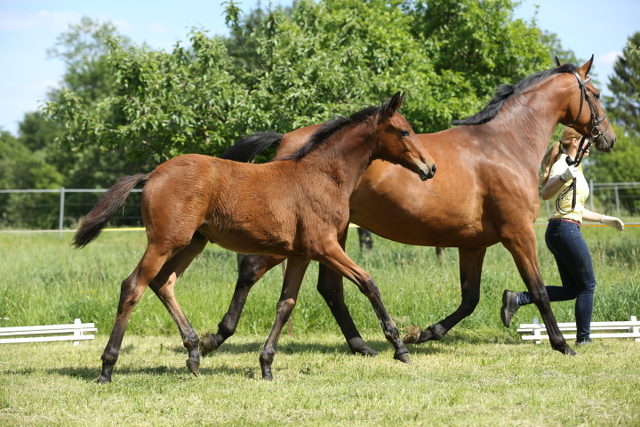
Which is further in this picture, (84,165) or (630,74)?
(630,74)

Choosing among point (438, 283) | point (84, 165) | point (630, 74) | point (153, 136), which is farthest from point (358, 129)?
point (630, 74)

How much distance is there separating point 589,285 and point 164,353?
14.7 feet

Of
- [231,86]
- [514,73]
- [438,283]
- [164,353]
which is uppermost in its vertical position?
[514,73]

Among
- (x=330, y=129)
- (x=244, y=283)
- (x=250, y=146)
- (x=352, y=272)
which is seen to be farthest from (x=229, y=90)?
(x=352, y=272)

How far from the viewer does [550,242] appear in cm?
666

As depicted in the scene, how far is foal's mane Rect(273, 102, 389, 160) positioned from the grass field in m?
1.91

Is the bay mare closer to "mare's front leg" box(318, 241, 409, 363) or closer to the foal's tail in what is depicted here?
"mare's front leg" box(318, 241, 409, 363)

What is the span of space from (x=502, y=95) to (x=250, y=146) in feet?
9.03

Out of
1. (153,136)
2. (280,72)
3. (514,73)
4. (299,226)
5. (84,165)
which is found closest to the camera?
(299,226)

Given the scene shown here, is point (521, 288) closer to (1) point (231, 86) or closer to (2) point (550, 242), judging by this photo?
(2) point (550, 242)

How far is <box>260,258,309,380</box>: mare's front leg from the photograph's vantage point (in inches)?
210

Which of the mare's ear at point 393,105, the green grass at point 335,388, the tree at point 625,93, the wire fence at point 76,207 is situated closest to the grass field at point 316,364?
the green grass at point 335,388

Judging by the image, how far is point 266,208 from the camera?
5188 mm

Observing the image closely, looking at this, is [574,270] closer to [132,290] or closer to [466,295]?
[466,295]
